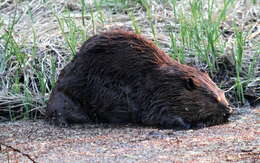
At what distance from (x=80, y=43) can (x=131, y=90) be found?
1.84m

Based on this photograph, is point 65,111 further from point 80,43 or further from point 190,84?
point 80,43

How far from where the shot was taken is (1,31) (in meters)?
7.86

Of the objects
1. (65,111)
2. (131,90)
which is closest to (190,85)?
(131,90)

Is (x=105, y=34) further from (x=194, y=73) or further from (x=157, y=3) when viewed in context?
(x=157, y=3)

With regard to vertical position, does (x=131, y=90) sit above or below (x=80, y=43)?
below

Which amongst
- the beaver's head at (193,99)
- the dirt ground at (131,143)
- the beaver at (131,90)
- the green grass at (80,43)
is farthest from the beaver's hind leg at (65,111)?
the beaver's head at (193,99)

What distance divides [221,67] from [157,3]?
1842mm

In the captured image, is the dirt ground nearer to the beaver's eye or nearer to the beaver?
the beaver

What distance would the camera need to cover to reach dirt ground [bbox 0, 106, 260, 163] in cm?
408

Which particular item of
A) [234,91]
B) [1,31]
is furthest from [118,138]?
[1,31]

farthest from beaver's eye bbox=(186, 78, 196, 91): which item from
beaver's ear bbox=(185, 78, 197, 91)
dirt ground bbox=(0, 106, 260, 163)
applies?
dirt ground bbox=(0, 106, 260, 163)

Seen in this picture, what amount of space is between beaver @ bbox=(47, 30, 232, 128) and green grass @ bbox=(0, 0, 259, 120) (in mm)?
709

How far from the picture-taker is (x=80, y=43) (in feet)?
24.0

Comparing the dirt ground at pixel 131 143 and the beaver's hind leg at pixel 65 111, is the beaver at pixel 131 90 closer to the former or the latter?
the beaver's hind leg at pixel 65 111
